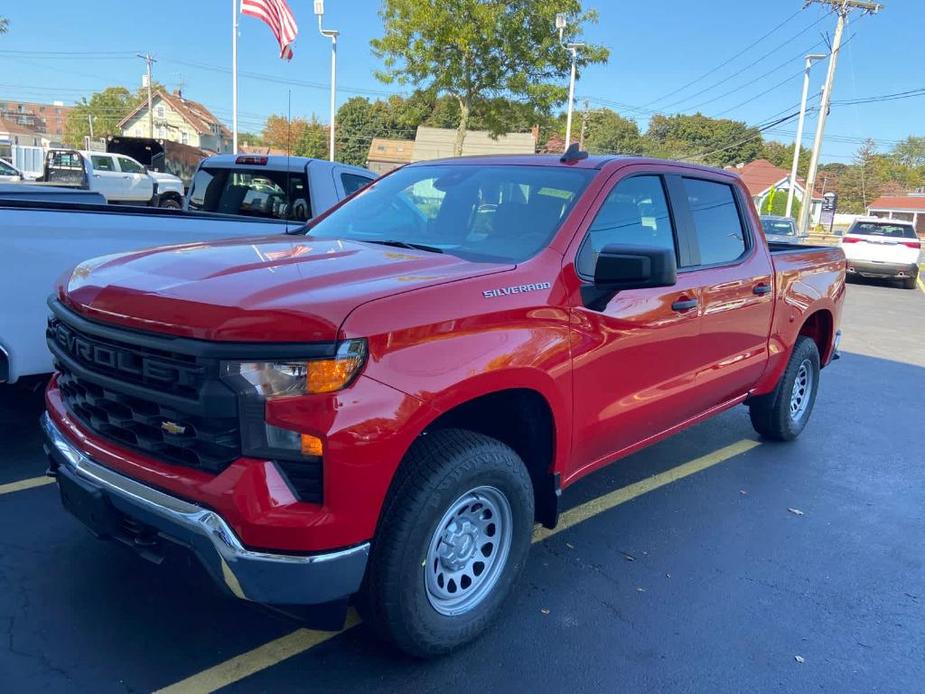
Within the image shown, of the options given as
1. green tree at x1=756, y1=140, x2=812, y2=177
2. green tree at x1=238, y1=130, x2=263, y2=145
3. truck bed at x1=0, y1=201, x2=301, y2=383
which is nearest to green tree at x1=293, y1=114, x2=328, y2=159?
green tree at x1=238, y1=130, x2=263, y2=145

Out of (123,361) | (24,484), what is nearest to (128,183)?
(24,484)

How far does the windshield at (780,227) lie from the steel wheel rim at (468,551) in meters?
20.5

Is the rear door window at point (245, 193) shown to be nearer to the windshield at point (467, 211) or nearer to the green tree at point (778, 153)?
the windshield at point (467, 211)

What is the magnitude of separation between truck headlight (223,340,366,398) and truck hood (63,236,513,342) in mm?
78

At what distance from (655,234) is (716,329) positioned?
699mm

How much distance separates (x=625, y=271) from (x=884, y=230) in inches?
821

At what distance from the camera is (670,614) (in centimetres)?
324

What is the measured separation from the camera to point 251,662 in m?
2.72

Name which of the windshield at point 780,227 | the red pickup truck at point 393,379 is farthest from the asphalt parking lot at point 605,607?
the windshield at point 780,227

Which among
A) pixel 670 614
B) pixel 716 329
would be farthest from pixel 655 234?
pixel 670 614

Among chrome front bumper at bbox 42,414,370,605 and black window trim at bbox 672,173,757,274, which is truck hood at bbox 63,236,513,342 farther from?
black window trim at bbox 672,173,757,274

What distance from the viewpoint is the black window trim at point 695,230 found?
13.1 feet

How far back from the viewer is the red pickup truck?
2.22 m

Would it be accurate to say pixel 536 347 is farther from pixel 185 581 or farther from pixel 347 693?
pixel 185 581
